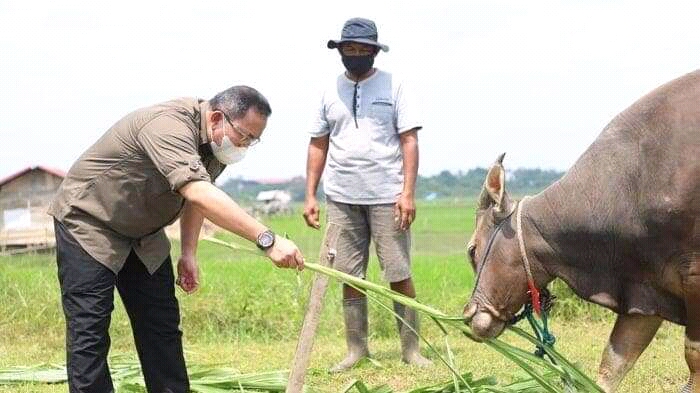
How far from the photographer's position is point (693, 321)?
5020 mm

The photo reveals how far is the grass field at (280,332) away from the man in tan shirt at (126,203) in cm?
169

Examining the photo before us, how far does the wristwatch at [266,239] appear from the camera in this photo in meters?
4.72

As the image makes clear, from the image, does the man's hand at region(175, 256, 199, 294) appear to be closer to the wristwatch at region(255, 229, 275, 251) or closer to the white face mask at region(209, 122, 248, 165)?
the white face mask at region(209, 122, 248, 165)

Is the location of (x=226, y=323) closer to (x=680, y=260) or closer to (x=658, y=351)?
(x=658, y=351)

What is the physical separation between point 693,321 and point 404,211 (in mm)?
2868

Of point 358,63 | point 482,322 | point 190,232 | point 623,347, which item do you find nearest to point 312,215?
point 358,63

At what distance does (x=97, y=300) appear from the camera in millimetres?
5336

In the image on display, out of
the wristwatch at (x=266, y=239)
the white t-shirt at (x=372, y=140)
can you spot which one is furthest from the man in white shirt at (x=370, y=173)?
the wristwatch at (x=266, y=239)

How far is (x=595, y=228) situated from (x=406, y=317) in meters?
2.78

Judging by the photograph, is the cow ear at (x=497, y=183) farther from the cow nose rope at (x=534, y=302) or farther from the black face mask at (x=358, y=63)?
the black face mask at (x=358, y=63)

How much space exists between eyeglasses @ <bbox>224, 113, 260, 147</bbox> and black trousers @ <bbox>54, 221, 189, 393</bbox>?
0.95 meters

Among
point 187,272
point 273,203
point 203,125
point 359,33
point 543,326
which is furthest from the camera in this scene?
point 273,203

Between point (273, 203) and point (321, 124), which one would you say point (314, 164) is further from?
point (273, 203)

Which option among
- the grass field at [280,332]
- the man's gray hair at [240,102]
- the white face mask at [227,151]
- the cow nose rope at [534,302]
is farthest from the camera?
the grass field at [280,332]
